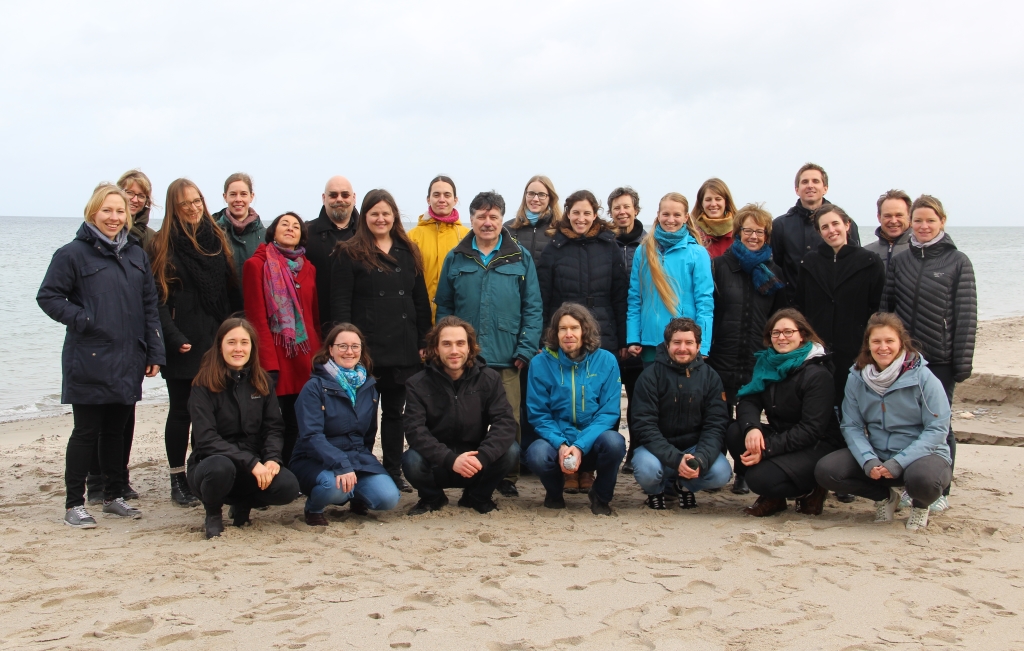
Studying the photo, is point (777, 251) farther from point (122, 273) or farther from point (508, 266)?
point (122, 273)

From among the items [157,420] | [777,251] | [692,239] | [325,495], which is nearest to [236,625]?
[325,495]

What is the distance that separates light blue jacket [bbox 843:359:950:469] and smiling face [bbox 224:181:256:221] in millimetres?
4072

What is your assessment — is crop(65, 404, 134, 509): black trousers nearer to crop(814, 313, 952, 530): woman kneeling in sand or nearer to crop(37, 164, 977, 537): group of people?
crop(37, 164, 977, 537): group of people

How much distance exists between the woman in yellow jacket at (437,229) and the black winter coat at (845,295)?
8.00ft

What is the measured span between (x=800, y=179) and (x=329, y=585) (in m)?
4.18

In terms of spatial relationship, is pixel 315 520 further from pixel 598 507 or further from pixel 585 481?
pixel 585 481

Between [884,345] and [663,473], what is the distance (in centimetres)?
145

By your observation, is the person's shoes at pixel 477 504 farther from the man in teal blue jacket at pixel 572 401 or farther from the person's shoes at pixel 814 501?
the person's shoes at pixel 814 501

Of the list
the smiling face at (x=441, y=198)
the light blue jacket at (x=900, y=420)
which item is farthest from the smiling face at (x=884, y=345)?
the smiling face at (x=441, y=198)

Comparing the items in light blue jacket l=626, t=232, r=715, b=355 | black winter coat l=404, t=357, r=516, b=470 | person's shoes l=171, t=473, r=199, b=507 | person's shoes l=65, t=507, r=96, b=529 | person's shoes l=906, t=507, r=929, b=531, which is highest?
light blue jacket l=626, t=232, r=715, b=355

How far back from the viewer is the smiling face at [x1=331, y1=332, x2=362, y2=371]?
500 centimetres

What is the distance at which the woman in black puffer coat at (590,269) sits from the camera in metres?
5.80

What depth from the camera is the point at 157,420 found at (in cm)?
995

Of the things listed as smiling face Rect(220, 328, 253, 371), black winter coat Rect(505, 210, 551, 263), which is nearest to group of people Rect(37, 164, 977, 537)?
smiling face Rect(220, 328, 253, 371)
